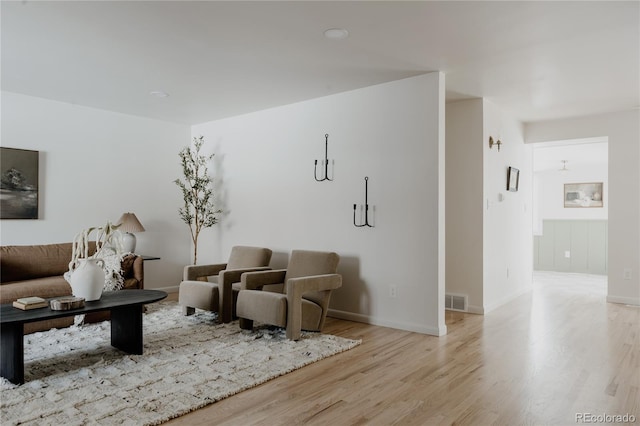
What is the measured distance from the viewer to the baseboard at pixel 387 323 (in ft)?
13.6

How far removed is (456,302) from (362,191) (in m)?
1.87

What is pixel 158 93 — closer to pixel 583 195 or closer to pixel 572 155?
pixel 572 155

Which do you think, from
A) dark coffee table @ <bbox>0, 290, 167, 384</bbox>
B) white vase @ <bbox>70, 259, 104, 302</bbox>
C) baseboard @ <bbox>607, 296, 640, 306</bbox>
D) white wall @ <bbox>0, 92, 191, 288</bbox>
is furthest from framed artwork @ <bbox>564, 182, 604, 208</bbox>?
white vase @ <bbox>70, 259, 104, 302</bbox>

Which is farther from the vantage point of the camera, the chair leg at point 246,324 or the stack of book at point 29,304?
the chair leg at point 246,324

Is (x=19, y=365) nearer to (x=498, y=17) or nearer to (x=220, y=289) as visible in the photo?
(x=220, y=289)

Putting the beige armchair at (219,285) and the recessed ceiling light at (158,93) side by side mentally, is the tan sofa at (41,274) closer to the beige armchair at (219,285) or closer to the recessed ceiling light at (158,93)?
the beige armchair at (219,285)

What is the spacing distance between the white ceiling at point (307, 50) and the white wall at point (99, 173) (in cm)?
36

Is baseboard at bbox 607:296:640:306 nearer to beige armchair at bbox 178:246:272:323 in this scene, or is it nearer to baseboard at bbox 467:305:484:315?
baseboard at bbox 467:305:484:315

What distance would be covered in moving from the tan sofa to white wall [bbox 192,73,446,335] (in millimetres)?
1576

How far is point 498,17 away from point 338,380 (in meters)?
2.71

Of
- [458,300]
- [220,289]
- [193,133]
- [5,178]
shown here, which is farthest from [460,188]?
[5,178]

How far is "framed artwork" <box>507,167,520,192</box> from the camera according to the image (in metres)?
5.84

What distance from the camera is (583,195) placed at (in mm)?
9555

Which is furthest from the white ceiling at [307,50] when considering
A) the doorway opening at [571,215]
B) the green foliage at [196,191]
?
the doorway opening at [571,215]
